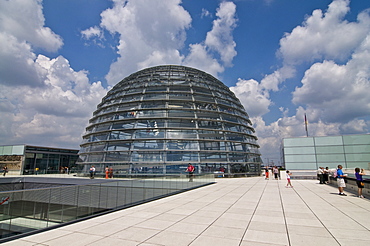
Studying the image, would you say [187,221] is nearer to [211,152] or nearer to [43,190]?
Answer: [43,190]

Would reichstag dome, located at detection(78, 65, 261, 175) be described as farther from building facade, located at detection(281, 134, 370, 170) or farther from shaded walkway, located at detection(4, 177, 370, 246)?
shaded walkway, located at detection(4, 177, 370, 246)

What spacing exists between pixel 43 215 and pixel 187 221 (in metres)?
4.86

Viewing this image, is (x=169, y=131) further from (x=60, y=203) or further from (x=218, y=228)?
(x=218, y=228)

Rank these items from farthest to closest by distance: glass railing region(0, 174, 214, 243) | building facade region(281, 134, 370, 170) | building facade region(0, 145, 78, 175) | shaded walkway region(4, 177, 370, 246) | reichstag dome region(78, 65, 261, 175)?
building facade region(0, 145, 78, 175) → building facade region(281, 134, 370, 170) → reichstag dome region(78, 65, 261, 175) → glass railing region(0, 174, 214, 243) → shaded walkway region(4, 177, 370, 246)

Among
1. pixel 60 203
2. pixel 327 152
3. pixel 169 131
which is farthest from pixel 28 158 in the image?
pixel 327 152

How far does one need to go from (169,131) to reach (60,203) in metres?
21.9

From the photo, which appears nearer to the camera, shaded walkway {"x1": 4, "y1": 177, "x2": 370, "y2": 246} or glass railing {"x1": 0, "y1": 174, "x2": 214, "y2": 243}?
shaded walkway {"x1": 4, "y1": 177, "x2": 370, "y2": 246}

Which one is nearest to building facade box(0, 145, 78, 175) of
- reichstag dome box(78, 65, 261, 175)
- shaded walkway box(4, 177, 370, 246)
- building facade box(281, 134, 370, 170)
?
reichstag dome box(78, 65, 261, 175)

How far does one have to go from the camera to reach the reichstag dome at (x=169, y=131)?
93.4ft

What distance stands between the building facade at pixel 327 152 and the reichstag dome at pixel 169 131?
6.05m

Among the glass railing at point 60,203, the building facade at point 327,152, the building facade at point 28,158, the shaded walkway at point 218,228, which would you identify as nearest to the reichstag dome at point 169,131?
the building facade at point 327,152

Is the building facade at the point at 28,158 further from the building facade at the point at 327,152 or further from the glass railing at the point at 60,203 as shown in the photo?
the building facade at the point at 327,152

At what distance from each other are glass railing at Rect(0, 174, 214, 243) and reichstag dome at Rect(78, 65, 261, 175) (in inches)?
605

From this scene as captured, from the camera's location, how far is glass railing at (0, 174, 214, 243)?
6.44 metres
